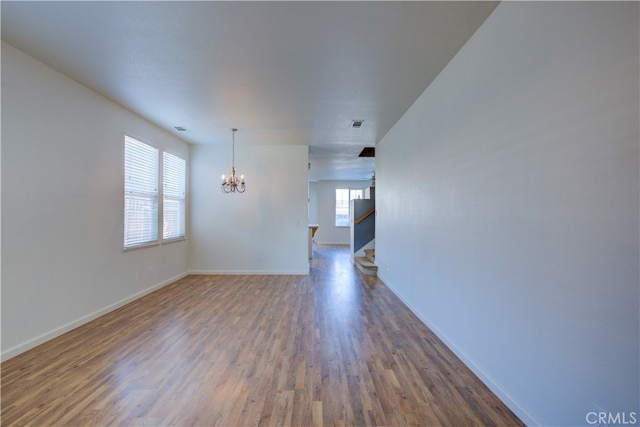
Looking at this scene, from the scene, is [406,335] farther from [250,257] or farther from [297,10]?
[250,257]

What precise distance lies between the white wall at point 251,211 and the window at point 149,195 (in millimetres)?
418

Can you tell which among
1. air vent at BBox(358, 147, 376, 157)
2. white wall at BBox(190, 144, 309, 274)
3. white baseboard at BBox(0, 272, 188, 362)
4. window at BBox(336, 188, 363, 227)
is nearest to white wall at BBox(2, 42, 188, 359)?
white baseboard at BBox(0, 272, 188, 362)

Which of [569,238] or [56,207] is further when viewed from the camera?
[56,207]

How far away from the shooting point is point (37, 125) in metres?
2.72

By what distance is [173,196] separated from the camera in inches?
213

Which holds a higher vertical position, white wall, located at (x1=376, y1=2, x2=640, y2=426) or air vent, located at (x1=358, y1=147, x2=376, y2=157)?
air vent, located at (x1=358, y1=147, x2=376, y2=157)

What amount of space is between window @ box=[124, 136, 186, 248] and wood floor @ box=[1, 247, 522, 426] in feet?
4.28

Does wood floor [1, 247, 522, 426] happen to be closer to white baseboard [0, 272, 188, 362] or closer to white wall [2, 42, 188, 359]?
white baseboard [0, 272, 188, 362]

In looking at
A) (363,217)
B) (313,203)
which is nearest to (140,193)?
(363,217)

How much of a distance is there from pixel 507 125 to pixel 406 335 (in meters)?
2.29

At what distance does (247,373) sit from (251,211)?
4155mm

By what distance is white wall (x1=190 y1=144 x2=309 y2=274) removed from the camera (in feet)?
19.9

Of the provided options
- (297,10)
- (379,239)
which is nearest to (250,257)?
(379,239)

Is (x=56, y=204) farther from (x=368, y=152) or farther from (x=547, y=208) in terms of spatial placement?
(x=368, y=152)
